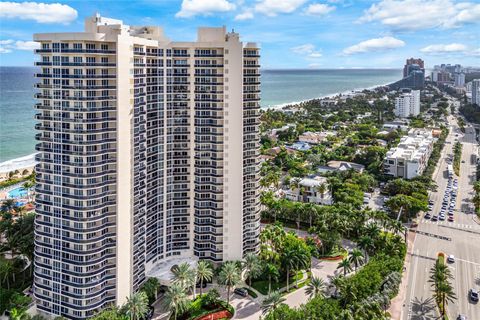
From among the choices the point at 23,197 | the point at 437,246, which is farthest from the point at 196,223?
the point at 23,197

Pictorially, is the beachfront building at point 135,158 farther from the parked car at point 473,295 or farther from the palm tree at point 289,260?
the parked car at point 473,295

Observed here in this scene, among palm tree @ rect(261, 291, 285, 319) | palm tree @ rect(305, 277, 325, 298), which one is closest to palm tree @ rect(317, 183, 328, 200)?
palm tree @ rect(305, 277, 325, 298)

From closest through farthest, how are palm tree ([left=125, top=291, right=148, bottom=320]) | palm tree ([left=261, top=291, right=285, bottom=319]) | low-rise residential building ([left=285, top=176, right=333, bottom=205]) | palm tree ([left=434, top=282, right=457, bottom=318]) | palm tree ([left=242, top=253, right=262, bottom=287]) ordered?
palm tree ([left=125, top=291, right=148, bottom=320]), palm tree ([left=261, top=291, right=285, bottom=319]), palm tree ([left=434, top=282, right=457, bottom=318]), palm tree ([left=242, top=253, right=262, bottom=287]), low-rise residential building ([left=285, top=176, right=333, bottom=205])

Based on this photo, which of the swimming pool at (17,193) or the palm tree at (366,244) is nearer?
the palm tree at (366,244)

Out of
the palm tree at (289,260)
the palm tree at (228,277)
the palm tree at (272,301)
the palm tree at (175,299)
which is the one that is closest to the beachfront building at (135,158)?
the palm tree at (175,299)

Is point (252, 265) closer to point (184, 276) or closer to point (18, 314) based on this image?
point (184, 276)

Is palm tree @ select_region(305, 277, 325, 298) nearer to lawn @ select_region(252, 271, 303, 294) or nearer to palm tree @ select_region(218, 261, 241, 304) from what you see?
lawn @ select_region(252, 271, 303, 294)
